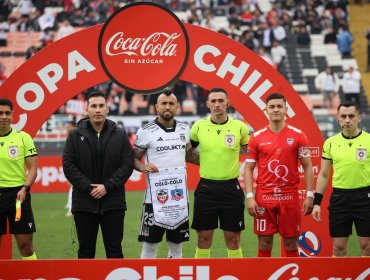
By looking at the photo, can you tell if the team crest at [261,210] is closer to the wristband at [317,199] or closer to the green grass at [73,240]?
the wristband at [317,199]

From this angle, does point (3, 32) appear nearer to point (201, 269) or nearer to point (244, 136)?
point (244, 136)

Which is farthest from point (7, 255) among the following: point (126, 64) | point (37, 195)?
point (37, 195)

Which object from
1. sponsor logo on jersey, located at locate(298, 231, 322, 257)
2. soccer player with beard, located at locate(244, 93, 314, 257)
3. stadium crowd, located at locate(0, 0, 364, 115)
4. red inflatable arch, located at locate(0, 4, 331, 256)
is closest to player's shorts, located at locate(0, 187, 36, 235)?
red inflatable arch, located at locate(0, 4, 331, 256)

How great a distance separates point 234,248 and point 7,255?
3.00 m

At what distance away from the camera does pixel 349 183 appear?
965 cm

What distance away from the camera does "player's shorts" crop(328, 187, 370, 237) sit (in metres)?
9.60

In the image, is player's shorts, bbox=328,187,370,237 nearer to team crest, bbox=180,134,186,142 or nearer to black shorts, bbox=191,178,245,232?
black shorts, bbox=191,178,245,232

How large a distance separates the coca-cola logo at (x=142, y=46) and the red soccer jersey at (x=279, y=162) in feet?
5.72

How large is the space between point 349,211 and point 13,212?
13.1 ft

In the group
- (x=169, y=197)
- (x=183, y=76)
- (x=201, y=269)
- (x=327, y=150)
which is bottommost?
(x=201, y=269)

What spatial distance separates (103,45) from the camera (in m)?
10.5

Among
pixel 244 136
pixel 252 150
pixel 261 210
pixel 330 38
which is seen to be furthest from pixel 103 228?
pixel 330 38

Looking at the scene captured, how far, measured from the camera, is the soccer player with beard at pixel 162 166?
9633mm

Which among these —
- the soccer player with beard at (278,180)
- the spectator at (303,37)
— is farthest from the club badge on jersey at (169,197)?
the spectator at (303,37)
